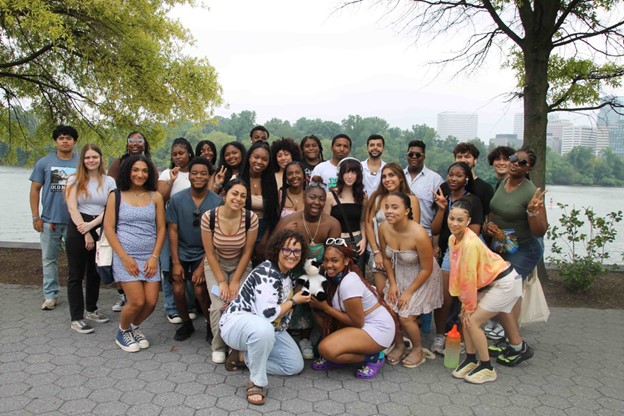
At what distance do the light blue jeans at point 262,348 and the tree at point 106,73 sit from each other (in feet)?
16.0

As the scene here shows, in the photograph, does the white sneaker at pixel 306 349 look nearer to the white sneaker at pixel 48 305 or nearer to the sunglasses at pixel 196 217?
the sunglasses at pixel 196 217

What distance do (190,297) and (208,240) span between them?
1281mm

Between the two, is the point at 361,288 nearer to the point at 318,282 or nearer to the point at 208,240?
the point at 318,282

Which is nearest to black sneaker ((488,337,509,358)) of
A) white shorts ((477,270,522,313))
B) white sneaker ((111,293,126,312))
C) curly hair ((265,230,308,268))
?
white shorts ((477,270,522,313))

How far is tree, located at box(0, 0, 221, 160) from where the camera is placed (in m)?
7.11

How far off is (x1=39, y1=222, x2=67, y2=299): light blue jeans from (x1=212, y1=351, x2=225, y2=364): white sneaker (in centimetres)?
224

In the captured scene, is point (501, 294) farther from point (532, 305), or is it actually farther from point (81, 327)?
point (81, 327)

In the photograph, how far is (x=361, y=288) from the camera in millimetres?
3893

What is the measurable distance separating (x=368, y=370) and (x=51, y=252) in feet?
12.2

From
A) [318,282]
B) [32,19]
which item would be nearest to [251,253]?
[318,282]

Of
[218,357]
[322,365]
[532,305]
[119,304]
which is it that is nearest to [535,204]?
[532,305]

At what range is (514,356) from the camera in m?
4.20

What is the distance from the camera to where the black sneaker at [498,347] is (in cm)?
437

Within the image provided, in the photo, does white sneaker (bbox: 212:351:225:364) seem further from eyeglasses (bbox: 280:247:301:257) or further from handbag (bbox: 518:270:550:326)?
handbag (bbox: 518:270:550:326)
